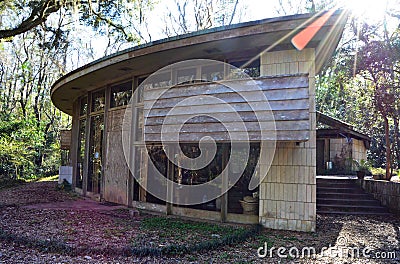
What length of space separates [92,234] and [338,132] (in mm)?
11623

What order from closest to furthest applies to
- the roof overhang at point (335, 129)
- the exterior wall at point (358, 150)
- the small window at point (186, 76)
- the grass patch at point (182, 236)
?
the grass patch at point (182, 236)
the small window at point (186, 76)
the roof overhang at point (335, 129)
the exterior wall at point (358, 150)

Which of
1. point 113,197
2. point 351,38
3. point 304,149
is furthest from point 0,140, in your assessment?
point 351,38

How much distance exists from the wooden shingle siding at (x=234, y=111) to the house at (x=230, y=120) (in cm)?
1

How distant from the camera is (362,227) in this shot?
590 centimetres

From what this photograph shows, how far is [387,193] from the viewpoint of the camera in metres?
7.56

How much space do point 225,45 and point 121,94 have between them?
3141mm

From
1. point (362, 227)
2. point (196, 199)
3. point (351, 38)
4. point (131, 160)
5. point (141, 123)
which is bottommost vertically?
point (362, 227)

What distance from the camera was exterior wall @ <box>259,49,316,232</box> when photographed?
16.8ft

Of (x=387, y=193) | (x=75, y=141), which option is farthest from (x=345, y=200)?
(x=75, y=141)

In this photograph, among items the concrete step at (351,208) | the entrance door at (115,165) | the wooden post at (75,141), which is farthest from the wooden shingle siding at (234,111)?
the wooden post at (75,141)

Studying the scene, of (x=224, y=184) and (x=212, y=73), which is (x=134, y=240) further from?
(x=212, y=73)

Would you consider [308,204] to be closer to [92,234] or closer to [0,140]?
[92,234]

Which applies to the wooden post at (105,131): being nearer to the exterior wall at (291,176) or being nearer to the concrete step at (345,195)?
the exterior wall at (291,176)

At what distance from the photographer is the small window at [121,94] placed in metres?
7.19
